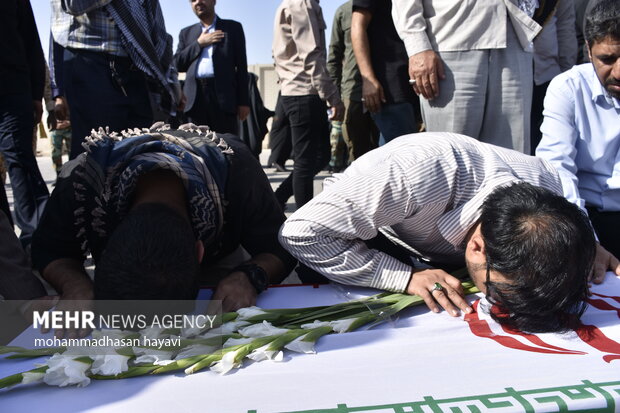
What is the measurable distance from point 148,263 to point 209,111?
122 inches

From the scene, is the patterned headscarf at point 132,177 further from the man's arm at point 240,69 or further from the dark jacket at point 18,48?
the man's arm at point 240,69

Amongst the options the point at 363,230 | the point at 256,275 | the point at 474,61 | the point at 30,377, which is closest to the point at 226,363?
the point at 30,377

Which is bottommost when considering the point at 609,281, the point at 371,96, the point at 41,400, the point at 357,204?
the point at 609,281

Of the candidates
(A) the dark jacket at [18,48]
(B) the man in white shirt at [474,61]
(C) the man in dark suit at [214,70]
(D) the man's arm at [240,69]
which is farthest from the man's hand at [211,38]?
(B) the man in white shirt at [474,61]

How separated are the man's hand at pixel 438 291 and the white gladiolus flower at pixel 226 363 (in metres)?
0.68

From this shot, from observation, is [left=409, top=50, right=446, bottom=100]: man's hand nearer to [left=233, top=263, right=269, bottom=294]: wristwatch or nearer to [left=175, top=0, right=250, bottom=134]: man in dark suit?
[left=233, top=263, right=269, bottom=294]: wristwatch

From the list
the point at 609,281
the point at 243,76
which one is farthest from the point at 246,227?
the point at 243,76

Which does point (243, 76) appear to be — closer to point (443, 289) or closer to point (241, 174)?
point (241, 174)

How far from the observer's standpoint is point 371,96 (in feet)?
9.48

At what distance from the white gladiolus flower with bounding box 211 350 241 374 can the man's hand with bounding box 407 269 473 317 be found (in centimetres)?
68

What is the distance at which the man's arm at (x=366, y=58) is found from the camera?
2.87 m

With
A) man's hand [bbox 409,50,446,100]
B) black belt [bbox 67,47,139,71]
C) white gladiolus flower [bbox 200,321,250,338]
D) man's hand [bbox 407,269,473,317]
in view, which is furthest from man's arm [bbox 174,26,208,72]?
white gladiolus flower [bbox 200,321,250,338]

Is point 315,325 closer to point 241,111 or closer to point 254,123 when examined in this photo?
point 241,111

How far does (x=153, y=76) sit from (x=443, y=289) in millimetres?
1926
